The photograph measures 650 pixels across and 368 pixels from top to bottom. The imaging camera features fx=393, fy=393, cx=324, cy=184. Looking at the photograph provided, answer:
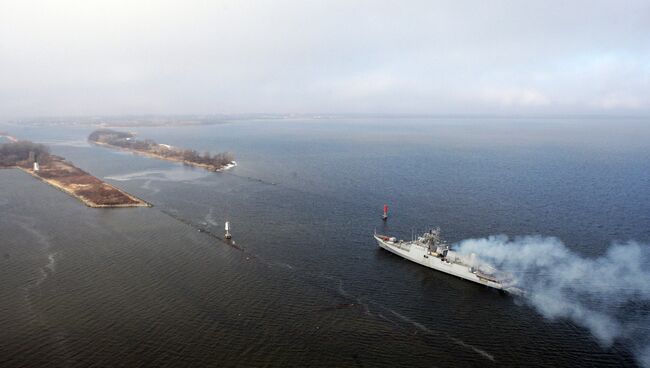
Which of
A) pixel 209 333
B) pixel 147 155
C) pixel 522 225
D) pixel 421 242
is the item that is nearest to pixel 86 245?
pixel 209 333

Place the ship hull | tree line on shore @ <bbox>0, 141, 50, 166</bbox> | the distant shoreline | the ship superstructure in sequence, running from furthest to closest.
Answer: tree line on shore @ <bbox>0, 141, 50, 166</bbox> → the distant shoreline → the ship hull → the ship superstructure

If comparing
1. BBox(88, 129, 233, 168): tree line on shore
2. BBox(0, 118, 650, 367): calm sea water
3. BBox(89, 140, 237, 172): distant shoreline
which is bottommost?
BBox(0, 118, 650, 367): calm sea water

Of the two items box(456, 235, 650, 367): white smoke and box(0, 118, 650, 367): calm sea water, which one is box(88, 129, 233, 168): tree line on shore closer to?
box(0, 118, 650, 367): calm sea water

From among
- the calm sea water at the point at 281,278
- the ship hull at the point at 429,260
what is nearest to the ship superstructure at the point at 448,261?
the ship hull at the point at 429,260

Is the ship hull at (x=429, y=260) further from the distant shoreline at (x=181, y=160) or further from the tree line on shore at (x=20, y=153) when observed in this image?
the tree line on shore at (x=20, y=153)

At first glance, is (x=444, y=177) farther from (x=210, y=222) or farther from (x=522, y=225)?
(x=210, y=222)

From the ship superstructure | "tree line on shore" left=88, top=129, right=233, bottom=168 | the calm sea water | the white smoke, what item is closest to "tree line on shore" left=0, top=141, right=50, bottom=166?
the calm sea water
